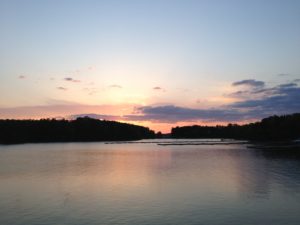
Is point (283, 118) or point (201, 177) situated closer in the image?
point (201, 177)

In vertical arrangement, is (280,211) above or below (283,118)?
below

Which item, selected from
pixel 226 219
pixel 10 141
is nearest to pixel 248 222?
pixel 226 219

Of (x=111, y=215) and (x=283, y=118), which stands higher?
(x=283, y=118)

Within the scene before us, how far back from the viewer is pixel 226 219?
19.2 m

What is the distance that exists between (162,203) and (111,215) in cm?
457

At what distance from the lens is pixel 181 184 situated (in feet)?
105

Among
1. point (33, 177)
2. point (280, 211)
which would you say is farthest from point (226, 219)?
point (33, 177)

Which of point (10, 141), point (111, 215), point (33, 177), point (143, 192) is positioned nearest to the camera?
point (111, 215)

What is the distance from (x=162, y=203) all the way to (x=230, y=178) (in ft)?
45.1

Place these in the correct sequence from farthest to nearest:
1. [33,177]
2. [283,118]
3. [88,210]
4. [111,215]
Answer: [283,118], [33,177], [88,210], [111,215]

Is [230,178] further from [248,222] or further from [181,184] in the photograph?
[248,222]

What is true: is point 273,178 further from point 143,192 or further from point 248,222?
point 248,222

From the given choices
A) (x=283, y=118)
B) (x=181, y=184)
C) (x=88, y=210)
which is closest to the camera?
(x=88, y=210)

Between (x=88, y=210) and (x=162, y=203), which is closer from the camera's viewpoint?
(x=88, y=210)
